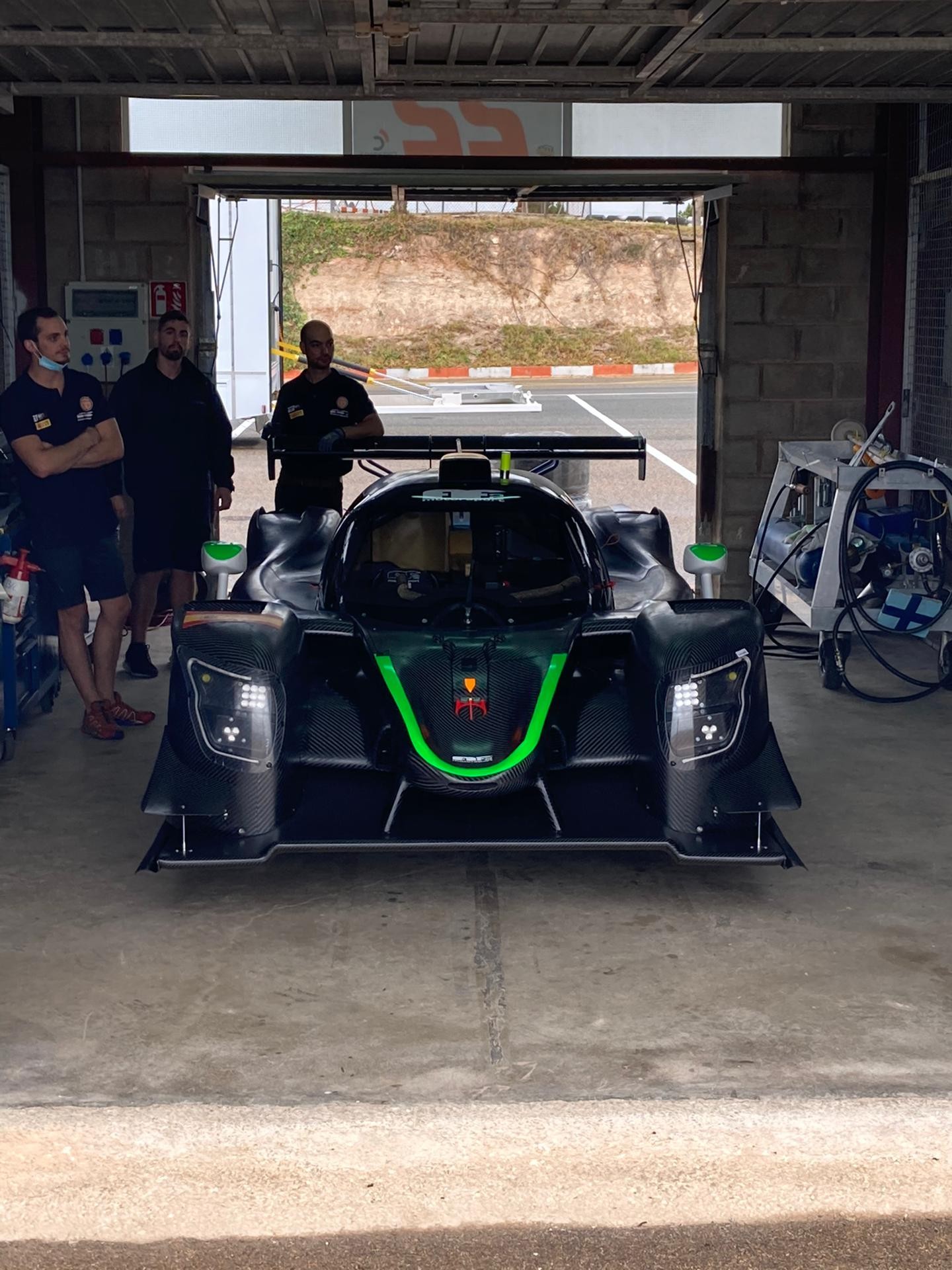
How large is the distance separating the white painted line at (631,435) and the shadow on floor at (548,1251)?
10.8 meters

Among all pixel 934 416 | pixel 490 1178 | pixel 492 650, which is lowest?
pixel 490 1178

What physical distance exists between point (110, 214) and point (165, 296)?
587 mm

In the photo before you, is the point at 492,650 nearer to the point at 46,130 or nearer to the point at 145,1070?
the point at 145,1070

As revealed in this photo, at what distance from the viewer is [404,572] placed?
5.98m

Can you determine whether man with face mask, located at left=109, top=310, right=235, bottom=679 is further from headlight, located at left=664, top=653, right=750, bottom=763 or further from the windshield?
headlight, located at left=664, top=653, right=750, bottom=763

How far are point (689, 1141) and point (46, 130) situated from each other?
312 inches

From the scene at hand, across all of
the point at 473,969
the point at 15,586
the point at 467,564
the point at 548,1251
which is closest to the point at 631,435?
the point at 467,564

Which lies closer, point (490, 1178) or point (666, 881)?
point (490, 1178)

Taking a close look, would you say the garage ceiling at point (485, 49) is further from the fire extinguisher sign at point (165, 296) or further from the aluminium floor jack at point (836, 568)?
the aluminium floor jack at point (836, 568)

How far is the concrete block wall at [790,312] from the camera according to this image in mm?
9805

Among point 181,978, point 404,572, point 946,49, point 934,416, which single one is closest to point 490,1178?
point 181,978

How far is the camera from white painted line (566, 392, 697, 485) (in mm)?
17819

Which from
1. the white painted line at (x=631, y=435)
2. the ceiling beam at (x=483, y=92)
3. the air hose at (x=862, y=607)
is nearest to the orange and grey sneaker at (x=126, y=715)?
the ceiling beam at (x=483, y=92)

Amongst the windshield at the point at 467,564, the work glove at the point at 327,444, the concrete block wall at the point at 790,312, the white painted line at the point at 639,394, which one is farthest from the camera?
the white painted line at the point at 639,394
